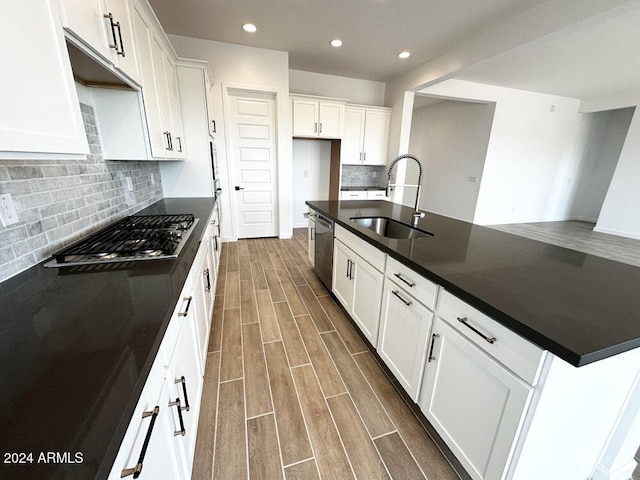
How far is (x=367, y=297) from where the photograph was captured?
1.87m

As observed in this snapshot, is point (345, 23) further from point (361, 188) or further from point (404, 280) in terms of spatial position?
point (404, 280)

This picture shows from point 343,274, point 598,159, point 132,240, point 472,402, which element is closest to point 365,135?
point 343,274

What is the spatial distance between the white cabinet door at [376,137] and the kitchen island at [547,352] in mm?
4111

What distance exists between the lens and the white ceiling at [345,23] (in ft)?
8.82

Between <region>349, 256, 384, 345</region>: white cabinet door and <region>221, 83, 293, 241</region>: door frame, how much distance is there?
280 centimetres

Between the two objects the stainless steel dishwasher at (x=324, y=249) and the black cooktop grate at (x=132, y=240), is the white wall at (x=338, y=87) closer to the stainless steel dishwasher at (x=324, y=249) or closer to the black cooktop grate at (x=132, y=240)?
the stainless steel dishwasher at (x=324, y=249)

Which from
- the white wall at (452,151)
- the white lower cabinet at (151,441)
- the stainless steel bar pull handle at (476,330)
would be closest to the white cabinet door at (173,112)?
the white lower cabinet at (151,441)

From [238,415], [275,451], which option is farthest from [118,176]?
[275,451]

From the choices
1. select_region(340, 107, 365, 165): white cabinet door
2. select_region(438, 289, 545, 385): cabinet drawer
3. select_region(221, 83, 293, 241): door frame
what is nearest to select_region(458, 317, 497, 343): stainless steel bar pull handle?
select_region(438, 289, 545, 385): cabinet drawer

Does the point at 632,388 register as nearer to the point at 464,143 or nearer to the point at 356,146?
the point at 356,146

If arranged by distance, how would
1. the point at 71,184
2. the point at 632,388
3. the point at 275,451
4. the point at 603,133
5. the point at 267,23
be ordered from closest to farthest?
the point at 632,388
the point at 275,451
the point at 71,184
the point at 267,23
the point at 603,133

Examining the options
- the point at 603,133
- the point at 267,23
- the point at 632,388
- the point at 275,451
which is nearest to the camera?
the point at 632,388

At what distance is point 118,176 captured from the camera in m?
1.99

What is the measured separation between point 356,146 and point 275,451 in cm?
478
